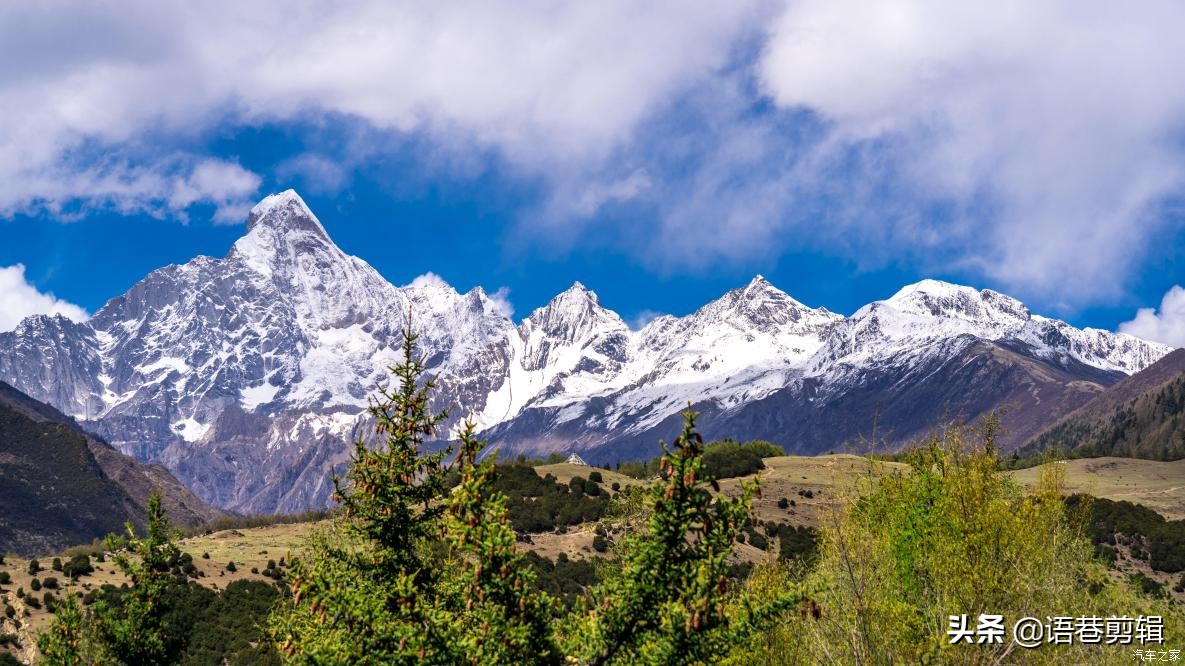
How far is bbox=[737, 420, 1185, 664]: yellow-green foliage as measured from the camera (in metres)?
24.6

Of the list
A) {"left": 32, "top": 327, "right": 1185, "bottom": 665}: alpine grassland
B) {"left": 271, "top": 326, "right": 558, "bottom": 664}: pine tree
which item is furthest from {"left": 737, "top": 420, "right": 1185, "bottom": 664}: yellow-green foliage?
{"left": 271, "top": 326, "right": 558, "bottom": 664}: pine tree

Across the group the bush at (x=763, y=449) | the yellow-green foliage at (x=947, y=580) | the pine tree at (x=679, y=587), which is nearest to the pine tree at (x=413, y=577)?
the pine tree at (x=679, y=587)

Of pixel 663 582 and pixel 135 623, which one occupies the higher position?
pixel 663 582

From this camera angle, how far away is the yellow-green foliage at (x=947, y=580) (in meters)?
24.6

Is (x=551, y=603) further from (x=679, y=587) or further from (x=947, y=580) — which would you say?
(x=947, y=580)

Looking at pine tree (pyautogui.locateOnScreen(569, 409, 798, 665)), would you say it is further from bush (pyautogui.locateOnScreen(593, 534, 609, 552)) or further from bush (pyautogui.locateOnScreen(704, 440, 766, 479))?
bush (pyautogui.locateOnScreen(704, 440, 766, 479))

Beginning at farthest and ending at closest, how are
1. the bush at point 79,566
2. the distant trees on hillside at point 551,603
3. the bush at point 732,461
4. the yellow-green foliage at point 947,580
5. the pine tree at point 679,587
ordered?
the bush at point 732,461
the bush at point 79,566
the yellow-green foliage at point 947,580
the distant trees on hillside at point 551,603
the pine tree at point 679,587

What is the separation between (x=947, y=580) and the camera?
2603 cm

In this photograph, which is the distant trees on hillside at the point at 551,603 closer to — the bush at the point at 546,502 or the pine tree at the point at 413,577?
the pine tree at the point at 413,577

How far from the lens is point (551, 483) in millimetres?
139250

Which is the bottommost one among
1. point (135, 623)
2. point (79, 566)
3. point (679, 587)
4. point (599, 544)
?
point (135, 623)

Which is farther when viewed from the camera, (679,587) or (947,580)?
(947,580)

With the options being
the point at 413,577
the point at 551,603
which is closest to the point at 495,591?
the point at 551,603

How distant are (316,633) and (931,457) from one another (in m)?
25.1
